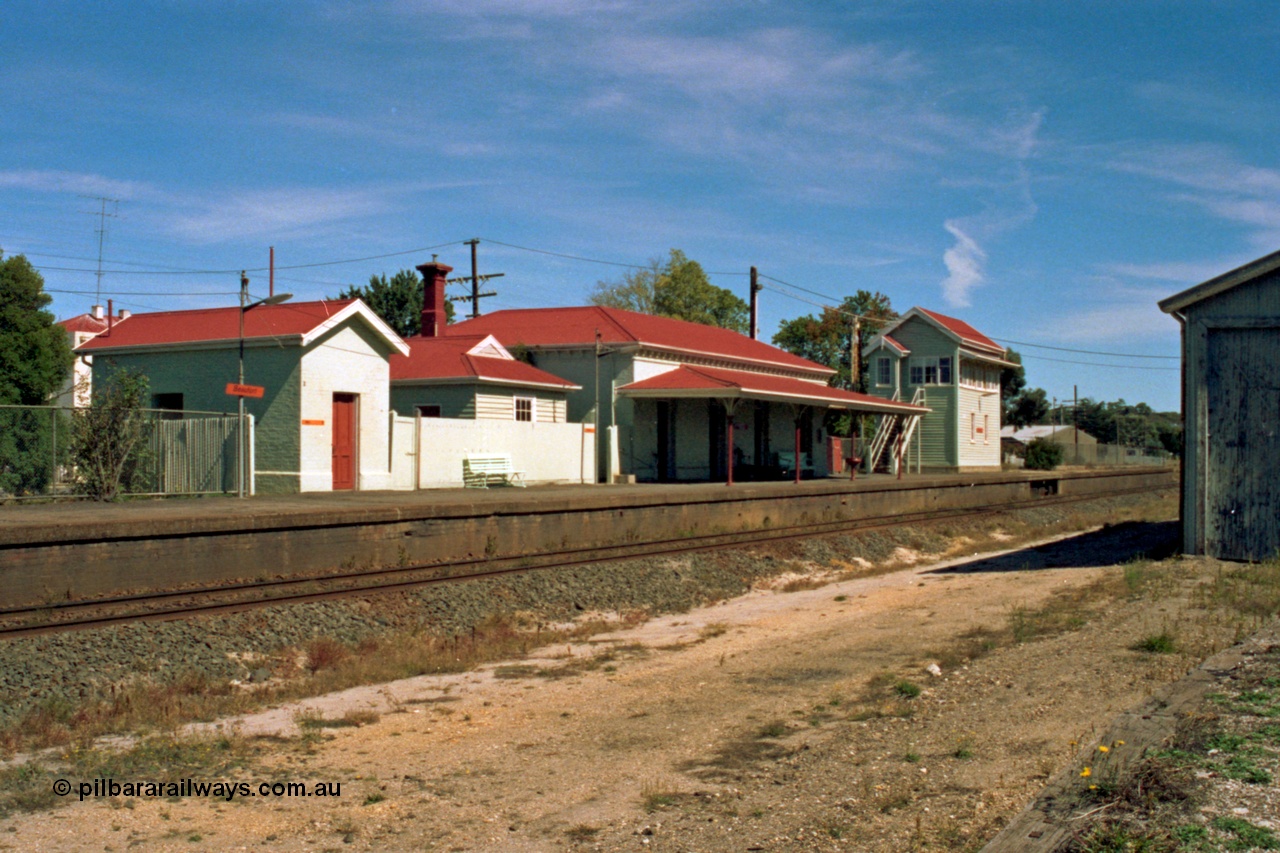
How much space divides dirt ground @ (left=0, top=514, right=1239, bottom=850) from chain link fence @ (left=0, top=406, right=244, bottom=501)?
35.8 ft

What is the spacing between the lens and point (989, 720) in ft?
23.0

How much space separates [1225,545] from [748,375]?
20924mm

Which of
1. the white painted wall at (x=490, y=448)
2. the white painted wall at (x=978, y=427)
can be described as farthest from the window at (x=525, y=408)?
the white painted wall at (x=978, y=427)

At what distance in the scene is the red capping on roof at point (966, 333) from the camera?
4556 cm

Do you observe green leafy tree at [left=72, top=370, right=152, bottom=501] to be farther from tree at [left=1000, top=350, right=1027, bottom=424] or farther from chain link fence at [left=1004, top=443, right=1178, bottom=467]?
tree at [left=1000, top=350, right=1027, bottom=424]

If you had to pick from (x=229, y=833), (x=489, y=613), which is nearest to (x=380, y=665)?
(x=489, y=613)

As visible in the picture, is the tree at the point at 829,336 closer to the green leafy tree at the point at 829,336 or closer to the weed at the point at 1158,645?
the green leafy tree at the point at 829,336

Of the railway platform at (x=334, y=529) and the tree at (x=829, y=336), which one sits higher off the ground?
Result: the tree at (x=829, y=336)

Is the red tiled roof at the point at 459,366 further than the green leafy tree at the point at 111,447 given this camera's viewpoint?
Yes

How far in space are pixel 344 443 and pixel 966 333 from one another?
1287 inches

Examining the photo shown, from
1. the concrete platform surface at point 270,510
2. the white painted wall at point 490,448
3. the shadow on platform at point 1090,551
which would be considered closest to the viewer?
the concrete platform surface at point 270,510

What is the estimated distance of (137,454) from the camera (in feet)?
64.1

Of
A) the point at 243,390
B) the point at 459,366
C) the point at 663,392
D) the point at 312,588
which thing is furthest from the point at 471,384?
the point at 312,588

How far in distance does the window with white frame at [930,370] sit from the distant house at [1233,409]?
99.6 feet
